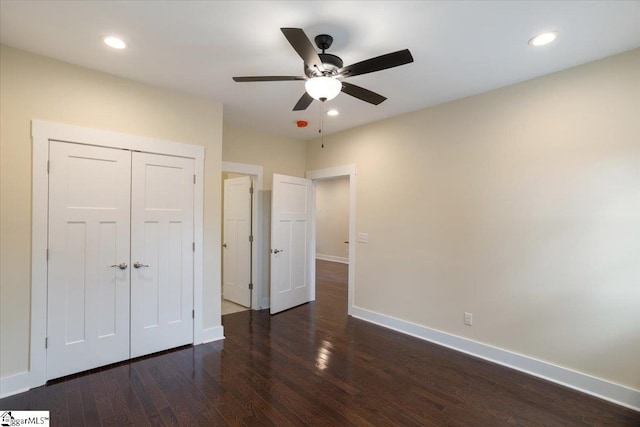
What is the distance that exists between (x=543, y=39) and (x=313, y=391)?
3390mm

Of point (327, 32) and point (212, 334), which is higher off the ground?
point (327, 32)

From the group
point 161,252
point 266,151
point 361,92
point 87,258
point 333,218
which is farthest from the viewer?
point 333,218

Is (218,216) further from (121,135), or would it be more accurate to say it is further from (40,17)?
(40,17)

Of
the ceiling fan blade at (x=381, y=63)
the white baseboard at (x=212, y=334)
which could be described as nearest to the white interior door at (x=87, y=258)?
the white baseboard at (x=212, y=334)

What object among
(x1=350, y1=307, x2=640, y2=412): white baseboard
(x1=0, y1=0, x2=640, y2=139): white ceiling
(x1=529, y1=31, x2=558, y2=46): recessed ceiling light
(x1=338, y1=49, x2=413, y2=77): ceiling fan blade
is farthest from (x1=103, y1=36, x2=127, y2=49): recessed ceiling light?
(x1=350, y1=307, x2=640, y2=412): white baseboard

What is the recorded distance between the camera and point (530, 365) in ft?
9.38

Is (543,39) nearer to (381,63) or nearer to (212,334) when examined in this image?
(381,63)

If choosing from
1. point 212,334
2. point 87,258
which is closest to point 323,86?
point 87,258

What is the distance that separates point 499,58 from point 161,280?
396cm

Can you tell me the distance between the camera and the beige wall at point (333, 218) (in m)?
9.41

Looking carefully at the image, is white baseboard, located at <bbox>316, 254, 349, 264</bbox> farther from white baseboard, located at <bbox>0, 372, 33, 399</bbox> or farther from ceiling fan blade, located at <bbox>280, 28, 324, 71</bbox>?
ceiling fan blade, located at <bbox>280, 28, 324, 71</bbox>

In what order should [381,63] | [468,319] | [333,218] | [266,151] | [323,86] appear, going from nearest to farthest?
[381,63] < [323,86] < [468,319] < [266,151] < [333,218]

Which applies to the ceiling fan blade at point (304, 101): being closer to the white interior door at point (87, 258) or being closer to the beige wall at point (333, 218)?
the white interior door at point (87, 258)

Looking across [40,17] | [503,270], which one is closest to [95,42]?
[40,17]
